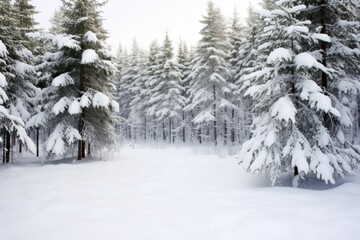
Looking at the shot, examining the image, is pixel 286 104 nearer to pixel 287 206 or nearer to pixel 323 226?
pixel 287 206

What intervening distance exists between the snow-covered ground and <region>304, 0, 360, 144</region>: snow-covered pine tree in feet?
7.89

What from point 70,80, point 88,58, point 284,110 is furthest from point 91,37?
point 284,110

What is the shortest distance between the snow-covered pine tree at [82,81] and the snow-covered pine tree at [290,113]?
28.3 feet

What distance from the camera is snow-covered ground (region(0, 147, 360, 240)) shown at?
497cm

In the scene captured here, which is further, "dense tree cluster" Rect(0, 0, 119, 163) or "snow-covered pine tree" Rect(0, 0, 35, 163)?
"snow-covered pine tree" Rect(0, 0, 35, 163)

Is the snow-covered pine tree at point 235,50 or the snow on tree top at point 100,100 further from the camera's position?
the snow-covered pine tree at point 235,50

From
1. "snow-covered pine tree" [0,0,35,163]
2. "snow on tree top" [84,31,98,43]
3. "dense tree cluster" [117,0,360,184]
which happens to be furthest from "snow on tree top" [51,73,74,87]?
"dense tree cluster" [117,0,360,184]

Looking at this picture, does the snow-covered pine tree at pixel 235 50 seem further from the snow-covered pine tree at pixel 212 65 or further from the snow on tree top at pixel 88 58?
the snow on tree top at pixel 88 58

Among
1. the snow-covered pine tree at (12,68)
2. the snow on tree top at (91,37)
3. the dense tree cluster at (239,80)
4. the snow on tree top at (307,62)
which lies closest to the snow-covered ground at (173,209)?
the dense tree cluster at (239,80)

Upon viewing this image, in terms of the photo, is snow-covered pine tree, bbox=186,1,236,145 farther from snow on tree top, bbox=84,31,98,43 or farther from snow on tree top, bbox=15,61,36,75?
snow on tree top, bbox=15,61,36,75

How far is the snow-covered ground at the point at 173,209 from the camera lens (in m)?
4.97

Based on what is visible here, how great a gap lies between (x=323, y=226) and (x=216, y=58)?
20.7m

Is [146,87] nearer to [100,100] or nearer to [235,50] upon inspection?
[235,50]

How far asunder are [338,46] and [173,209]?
26.3 feet
